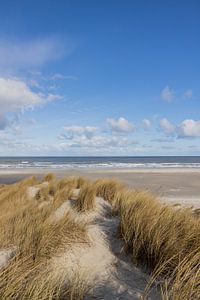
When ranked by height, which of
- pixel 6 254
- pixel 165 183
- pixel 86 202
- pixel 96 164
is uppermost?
pixel 96 164

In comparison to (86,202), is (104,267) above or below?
below

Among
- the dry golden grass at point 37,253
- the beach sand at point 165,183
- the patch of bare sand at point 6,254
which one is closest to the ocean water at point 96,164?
the beach sand at point 165,183

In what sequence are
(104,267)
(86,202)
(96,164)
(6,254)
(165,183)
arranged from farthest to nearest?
(96,164) < (165,183) < (86,202) < (6,254) < (104,267)

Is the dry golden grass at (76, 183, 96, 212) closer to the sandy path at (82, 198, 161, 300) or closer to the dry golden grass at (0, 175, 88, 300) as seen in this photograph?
the dry golden grass at (0, 175, 88, 300)

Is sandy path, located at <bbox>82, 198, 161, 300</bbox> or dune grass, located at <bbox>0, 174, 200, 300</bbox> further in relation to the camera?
sandy path, located at <bbox>82, 198, 161, 300</bbox>

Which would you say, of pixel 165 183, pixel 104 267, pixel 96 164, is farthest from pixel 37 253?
pixel 96 164

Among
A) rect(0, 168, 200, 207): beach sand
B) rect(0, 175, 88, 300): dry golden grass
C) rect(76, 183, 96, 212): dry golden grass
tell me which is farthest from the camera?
rect(0, 168, 200, 207): beach sand

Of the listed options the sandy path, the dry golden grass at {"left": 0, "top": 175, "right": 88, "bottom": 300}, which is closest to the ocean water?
the dry golden grass at {"left": 0, "top": 175, "right": 88, "bottom": 300}

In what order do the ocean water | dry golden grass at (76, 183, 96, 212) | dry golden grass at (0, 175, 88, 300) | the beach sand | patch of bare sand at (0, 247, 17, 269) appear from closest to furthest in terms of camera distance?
dry golden grass at (0, 175, 88, 300)
patch of bare sand at (0, 247, 17, 269)
dry golden grass at (76, 183, 96, 212)
the beach sand
the ocean water

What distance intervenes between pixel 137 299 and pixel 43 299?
1.08 m

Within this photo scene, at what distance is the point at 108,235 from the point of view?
5613 millimetres

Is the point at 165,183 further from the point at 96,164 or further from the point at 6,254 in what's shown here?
the point at 96,164

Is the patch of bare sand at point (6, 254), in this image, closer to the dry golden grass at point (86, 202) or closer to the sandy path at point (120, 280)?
the sandy path at point (120, 280)

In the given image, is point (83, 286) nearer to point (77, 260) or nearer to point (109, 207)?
point (77, 260)
